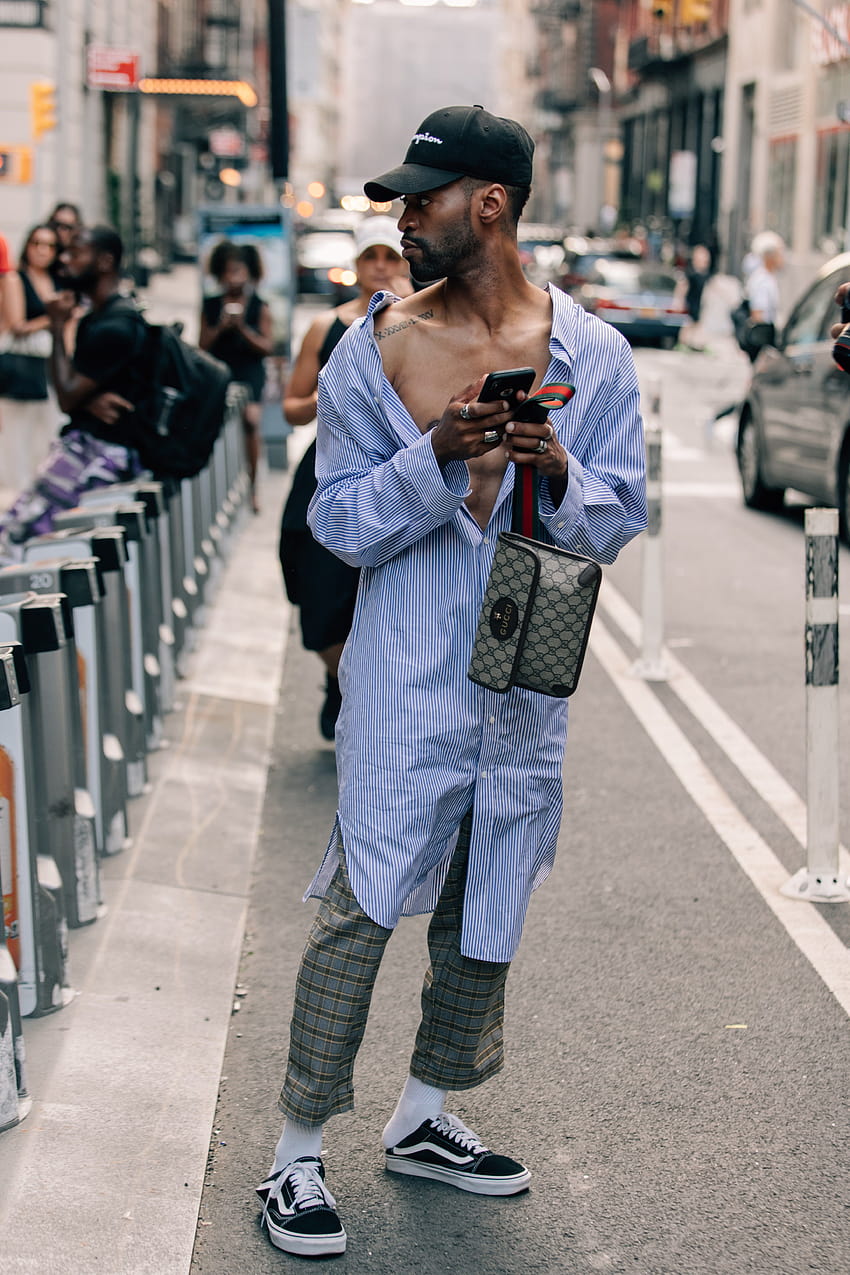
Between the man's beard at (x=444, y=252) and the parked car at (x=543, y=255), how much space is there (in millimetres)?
33002

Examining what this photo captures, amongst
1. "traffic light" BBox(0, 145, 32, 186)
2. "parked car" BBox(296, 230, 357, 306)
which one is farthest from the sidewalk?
"parked car" BBox(296, 230, 357, 306)

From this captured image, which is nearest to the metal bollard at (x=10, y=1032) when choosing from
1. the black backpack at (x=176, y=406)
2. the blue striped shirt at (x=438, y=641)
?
the blue striped shirt at (x=438, y=641)

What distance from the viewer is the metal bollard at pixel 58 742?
4.34m

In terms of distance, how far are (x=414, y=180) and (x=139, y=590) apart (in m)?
3.35

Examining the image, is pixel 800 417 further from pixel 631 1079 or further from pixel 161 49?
pixel 161 49

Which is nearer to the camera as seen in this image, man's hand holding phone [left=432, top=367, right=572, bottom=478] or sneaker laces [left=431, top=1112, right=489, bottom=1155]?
man's hand holding phone [left=432, top=367, right=572, bottom=478]

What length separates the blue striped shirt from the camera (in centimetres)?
337

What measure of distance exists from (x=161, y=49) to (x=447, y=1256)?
43.9m

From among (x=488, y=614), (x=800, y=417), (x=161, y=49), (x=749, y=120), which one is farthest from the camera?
(x=749, y=120)

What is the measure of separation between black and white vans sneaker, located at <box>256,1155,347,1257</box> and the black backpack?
4.00 meters

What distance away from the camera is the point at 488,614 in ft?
10.8

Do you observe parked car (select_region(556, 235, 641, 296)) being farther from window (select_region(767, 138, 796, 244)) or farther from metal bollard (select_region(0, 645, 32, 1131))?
metal bollard (select_region(0, 645, 32, 1131))

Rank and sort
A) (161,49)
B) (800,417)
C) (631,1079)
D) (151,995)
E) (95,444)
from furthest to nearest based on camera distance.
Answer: (161,49)
(800,417)
(95,444)
(151,995)
(631,1079)

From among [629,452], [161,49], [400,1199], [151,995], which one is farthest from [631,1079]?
[161,49]
